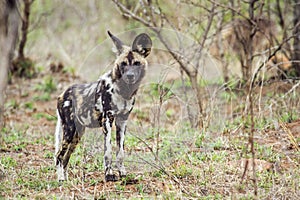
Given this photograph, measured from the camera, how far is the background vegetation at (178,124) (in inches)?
181

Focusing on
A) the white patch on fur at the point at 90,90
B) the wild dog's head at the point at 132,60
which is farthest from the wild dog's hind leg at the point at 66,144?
the wild dog's head at the point at 132,60

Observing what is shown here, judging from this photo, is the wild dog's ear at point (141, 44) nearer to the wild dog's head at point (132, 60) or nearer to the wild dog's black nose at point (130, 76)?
the wild dog's head at point (132, 60)

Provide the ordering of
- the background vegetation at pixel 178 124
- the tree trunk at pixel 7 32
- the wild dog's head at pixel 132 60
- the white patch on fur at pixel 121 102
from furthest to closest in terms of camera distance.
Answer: the white patch on fur at pixel 121 102, the wild dog's head at pixel 132 60, the background vegetation at pixel 178 124, the tree trunk at pixel 7 32

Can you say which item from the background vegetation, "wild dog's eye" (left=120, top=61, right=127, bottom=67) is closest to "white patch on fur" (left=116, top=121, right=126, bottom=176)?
the background vegetation

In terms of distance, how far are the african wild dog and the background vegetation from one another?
8.8 inches

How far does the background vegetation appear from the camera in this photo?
4.60m

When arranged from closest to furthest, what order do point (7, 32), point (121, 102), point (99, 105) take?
point (7, 32) < point (121, 102) < point (99, 105)

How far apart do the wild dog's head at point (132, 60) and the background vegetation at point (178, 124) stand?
0.49 metres

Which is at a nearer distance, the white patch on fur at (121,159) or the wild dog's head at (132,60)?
the wild dog's head at (132,60)

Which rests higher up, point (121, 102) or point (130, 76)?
point (130, 76)

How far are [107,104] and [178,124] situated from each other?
7.91ft

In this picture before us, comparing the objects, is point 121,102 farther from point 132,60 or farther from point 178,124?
point 178,124

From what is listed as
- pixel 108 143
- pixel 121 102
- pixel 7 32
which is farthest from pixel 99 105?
pixel 7 32

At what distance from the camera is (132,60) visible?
4727mm
